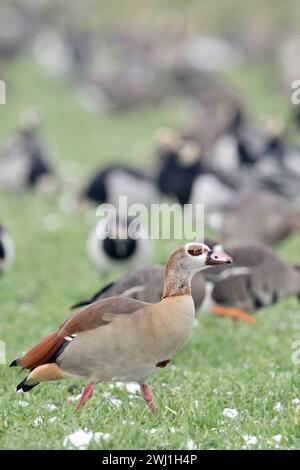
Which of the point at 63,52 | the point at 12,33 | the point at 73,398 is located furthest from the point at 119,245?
the point at 12,33

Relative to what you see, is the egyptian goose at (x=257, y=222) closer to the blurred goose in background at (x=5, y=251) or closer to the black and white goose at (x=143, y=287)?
the blurred goose in background at (x=5, y=251)

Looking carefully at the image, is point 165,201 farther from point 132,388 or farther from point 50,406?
point 50,406

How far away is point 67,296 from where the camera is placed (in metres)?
11.2

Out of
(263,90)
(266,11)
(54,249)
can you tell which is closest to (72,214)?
(54,249)

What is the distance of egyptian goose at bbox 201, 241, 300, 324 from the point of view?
31.2 ft

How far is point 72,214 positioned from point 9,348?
7463mm

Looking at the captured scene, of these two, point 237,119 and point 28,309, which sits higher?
point 237,119

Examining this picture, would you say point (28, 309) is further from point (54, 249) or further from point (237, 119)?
point (237, 119)

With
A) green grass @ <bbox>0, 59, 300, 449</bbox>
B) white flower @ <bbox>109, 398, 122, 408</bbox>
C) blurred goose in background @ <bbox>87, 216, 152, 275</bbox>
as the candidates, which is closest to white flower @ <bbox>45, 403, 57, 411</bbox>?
green grass @ <bbox>0, 59, 300, 449</bbox>

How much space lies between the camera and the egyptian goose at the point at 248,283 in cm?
951

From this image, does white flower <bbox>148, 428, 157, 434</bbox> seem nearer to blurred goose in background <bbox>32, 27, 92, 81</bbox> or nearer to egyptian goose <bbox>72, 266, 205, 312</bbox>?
egyptian goose <bbox>72, 266, 205, 312</bbox>

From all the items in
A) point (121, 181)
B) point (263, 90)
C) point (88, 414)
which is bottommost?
point (88, 414)

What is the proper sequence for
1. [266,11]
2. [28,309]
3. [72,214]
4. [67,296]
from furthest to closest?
[266,11], [72,214], [67,296], [28,309]

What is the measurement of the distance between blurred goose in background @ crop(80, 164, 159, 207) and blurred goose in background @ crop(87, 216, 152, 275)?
406cm
